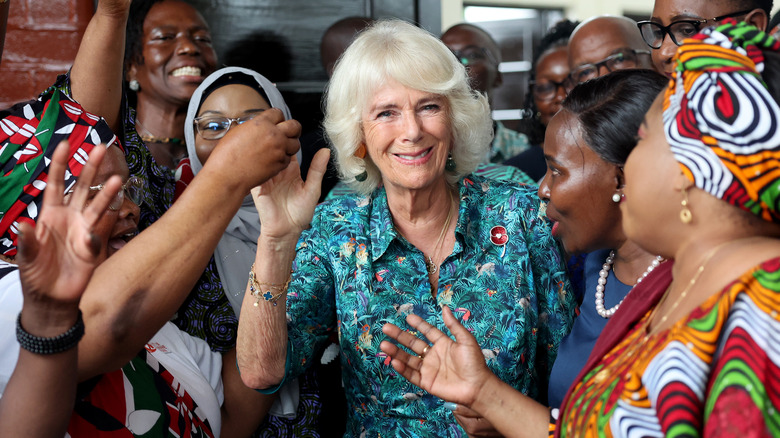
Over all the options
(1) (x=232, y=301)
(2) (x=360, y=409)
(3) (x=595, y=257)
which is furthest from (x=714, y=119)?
(1) (x=232, y=301)

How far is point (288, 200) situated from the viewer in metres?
1.89

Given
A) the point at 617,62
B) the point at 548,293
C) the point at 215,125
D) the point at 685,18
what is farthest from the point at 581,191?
the point at 617,62

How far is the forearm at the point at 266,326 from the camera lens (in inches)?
74.1

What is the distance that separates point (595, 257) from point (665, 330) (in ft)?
3.18

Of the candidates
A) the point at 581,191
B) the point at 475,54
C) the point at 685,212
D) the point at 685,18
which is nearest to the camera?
the point at 685,212

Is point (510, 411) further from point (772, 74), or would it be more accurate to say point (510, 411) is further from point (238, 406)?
point (238, 406)

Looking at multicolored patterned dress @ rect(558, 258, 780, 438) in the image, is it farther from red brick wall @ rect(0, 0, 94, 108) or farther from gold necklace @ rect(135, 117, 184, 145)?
red brick wall @ rect(0, 0, 94, 108)

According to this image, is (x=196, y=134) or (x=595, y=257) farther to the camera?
(x=196, y=134)

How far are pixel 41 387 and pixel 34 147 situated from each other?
2.71 ft

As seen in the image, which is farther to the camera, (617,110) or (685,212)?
(617,110)

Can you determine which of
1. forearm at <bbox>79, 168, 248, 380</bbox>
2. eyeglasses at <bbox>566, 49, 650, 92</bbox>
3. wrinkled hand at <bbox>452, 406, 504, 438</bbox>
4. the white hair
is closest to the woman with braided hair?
wrinkled hand at <bbox>452, 406, 504, 438</bbox>

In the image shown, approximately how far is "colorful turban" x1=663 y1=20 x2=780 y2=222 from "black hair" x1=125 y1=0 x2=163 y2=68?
9.50ft

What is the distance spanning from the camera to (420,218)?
2.36 meters

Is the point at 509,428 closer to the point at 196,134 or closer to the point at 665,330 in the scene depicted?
the point at 665,330
